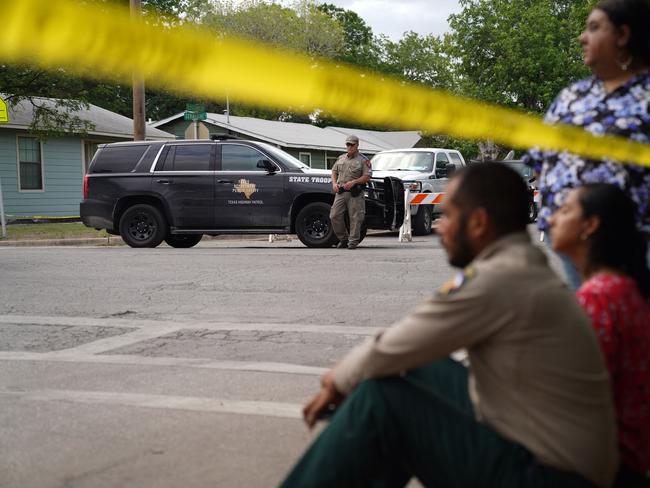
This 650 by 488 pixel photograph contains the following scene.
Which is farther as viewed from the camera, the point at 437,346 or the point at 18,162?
the point at 18,162

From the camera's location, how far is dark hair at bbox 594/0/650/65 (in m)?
3.37

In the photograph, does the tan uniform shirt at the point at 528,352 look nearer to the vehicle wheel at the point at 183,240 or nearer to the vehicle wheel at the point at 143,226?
the vehicle wheel at the point at 143,226

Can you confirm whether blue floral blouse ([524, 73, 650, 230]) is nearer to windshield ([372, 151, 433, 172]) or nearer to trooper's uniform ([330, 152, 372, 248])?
trooper's uniform ([330, 152, 372, 248])

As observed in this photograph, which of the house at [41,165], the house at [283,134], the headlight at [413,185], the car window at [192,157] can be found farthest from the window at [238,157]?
the house at [283,134]

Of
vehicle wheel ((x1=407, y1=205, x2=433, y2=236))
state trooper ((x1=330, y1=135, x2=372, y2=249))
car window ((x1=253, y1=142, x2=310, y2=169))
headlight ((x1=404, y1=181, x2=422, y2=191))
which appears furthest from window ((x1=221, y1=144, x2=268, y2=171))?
vehicle wheel ((x1=407, y1=205, x2=433, y2=236))

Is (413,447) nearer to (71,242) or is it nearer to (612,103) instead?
(612,103)

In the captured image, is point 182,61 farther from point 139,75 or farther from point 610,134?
point 610,134

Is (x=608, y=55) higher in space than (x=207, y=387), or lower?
higher

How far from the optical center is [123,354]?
21.5 ft

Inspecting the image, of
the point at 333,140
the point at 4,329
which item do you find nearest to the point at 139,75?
the point at 4,329

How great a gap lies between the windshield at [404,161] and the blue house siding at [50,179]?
11.4m

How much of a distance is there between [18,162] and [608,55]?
87.5 feet

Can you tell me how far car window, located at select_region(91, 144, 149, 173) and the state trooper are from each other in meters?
3.82

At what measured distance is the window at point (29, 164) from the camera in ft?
92.2
